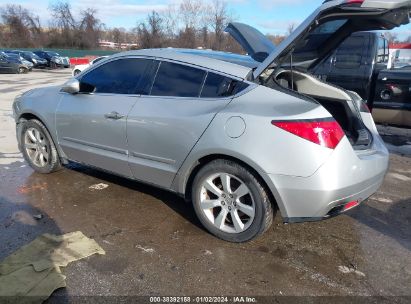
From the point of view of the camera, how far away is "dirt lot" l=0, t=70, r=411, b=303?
287 cm

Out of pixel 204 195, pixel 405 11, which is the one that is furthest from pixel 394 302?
pixel 405 11

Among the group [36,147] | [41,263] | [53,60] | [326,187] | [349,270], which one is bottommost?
[53,60]

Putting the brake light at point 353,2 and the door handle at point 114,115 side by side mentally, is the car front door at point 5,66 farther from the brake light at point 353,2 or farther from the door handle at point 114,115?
the brake light at point 353,2

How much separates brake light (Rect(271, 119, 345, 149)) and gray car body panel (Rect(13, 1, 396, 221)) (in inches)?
1.5

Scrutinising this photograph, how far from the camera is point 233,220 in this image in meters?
3.39

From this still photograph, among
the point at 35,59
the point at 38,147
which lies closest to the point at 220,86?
the point at 38,147

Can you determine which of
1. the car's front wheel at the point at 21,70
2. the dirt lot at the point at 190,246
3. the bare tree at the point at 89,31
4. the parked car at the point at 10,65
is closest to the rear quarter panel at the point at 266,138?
the dirt lot at the point at 190,246

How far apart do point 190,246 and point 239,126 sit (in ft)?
3.80

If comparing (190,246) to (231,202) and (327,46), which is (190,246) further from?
(327,46)

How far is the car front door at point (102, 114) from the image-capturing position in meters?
3.92

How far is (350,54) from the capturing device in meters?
7.05

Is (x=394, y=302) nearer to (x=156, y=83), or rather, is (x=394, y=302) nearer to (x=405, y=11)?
(x=405, y=11)

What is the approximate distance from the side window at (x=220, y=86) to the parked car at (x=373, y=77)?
12.9 ft

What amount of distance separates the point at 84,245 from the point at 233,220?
1.32m
